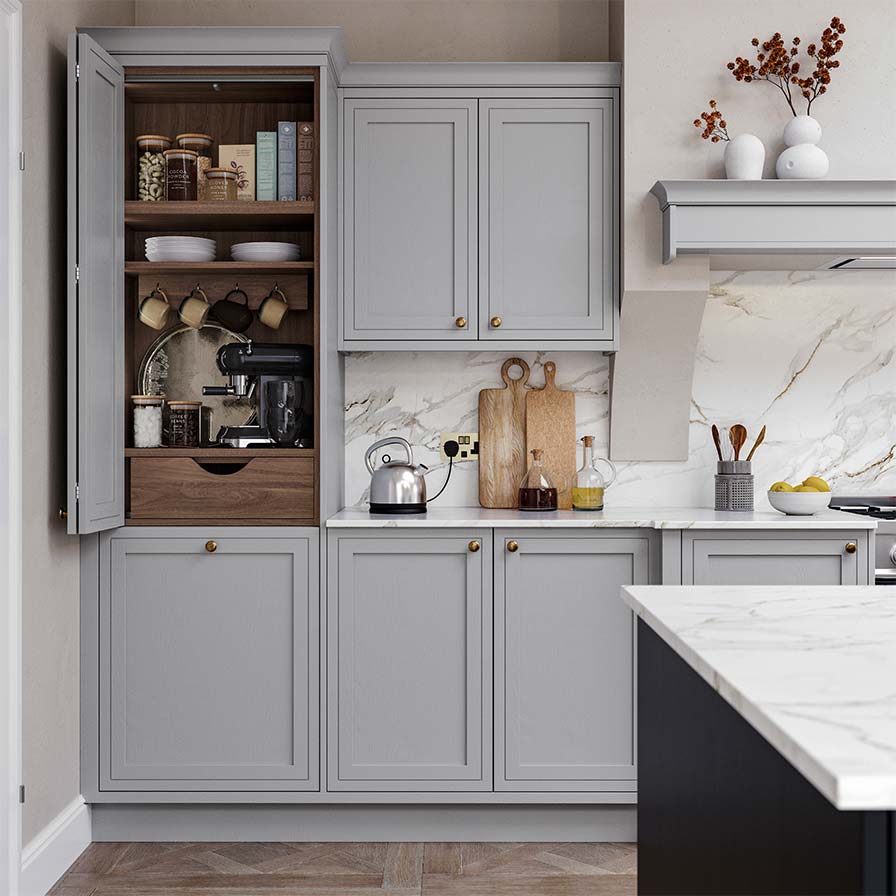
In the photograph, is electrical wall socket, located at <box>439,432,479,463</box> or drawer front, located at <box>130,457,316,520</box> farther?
electrical wall socket, located at <box>439,432,479,463</box>

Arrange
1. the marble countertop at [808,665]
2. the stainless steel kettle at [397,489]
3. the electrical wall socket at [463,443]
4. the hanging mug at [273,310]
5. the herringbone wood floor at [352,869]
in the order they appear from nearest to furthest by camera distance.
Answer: the marble countertop at [808,665] → the herringbone wood floor at [352,869] → the stainless steel kettle at [397,489] → the hanging mug at [273,310] → the electrical wall socket at [463,443]

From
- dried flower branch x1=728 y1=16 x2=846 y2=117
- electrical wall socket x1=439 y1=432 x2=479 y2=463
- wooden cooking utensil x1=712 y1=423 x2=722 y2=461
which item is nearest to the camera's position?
dried flower branch x1=728 y1=16 x2=846 y2=117

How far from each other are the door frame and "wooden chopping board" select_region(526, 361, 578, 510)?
1.65 m

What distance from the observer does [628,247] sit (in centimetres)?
303

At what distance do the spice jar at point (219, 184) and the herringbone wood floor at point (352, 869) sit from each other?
1949 mm

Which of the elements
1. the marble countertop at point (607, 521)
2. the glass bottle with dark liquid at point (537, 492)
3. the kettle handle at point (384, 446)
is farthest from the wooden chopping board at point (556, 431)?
the kettle handle at point (384, 446)

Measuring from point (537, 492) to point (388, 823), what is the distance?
43.7 inches

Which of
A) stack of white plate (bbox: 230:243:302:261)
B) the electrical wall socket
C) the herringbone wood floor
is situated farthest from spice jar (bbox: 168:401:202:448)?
the herringbone wood floor

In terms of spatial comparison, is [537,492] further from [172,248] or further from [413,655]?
[172,248]

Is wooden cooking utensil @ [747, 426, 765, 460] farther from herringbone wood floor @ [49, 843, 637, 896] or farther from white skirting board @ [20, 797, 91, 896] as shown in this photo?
white skirting board @ [20, 797, 91, 896]

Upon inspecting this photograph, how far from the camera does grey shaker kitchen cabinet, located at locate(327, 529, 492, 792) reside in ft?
9.57

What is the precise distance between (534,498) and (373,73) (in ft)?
4.68

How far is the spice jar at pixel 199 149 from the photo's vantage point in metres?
3.06

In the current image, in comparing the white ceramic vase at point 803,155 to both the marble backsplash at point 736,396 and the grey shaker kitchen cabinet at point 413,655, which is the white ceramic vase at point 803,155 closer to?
the marble backsplash at point 736,396
